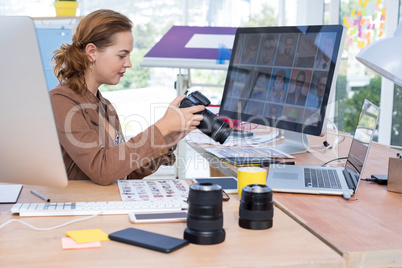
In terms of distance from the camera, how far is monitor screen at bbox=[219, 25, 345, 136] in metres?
1.66

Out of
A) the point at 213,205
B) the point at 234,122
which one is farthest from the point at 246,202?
the point at 234,122

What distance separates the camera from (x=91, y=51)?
157 centimetres

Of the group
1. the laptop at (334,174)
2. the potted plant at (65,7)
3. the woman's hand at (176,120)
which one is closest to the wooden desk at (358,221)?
the laptop at (334,174)

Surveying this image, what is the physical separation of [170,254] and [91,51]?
36.0 inches

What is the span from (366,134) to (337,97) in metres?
3.24

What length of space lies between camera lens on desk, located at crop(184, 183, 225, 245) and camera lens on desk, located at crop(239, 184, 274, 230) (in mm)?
98

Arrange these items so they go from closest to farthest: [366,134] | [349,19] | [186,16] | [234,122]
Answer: [366,134], [234,122], [349,19], [186,16]

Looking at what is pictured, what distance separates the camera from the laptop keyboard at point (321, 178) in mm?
1340

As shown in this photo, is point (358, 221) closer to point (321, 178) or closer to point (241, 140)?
point (321, 178)

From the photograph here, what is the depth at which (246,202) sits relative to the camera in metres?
1.01

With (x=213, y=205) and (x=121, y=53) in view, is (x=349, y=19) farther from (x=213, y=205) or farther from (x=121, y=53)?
(x=213, y=205)

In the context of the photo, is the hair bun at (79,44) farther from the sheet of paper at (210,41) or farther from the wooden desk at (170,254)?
the sheet of paper at (210,41)

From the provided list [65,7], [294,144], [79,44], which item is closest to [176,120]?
[79,44]

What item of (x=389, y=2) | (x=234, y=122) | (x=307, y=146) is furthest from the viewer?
(x=389, y=2)
